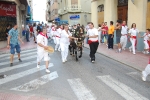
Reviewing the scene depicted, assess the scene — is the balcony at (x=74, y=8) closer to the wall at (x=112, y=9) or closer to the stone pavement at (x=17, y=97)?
the wall at (x=112, y=9)

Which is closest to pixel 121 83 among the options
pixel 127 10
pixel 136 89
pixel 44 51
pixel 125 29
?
pixel 136 89

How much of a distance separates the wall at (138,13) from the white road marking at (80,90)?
8576mm

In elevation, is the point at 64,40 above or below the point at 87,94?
above

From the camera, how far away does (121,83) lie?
6715mm

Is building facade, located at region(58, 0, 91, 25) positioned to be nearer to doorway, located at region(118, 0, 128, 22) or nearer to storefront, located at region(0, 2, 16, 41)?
storefront, located at region(0, 2, 16, 41)

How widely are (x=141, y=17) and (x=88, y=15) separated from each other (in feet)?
97.4

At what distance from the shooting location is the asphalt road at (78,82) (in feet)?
18.5

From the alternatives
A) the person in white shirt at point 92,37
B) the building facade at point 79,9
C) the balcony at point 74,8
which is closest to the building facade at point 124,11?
the person in white shirt at point 92,37

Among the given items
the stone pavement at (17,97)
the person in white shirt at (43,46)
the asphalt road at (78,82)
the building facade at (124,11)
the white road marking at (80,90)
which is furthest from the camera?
the building facade at (124,11)

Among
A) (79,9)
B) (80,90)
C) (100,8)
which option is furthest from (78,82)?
(79,9)

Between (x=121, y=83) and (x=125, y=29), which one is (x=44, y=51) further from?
(x=125, y=29)

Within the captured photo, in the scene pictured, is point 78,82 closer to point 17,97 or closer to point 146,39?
point 17,97

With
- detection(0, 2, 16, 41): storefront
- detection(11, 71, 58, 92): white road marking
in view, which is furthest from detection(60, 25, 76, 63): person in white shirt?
detection(0, 2, 16, 41): storefront

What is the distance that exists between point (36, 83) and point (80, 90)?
1.58 metres
